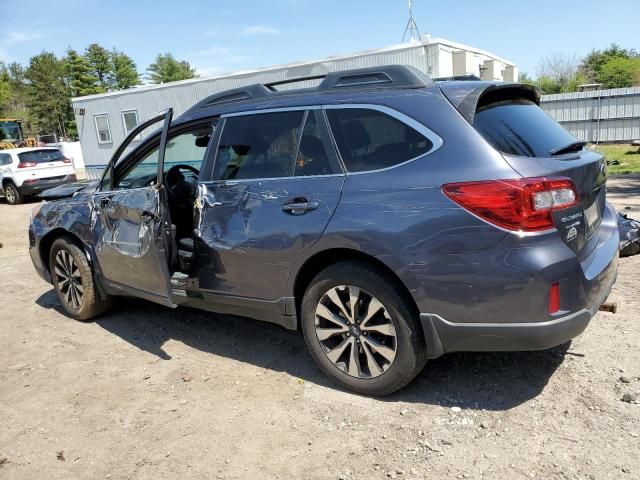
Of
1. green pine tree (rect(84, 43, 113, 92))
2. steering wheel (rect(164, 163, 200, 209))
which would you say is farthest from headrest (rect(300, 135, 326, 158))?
green pine tree (rect(84, 43, 113, 92))

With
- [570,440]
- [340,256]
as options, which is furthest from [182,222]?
[570,440]

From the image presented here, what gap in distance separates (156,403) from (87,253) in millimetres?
1902

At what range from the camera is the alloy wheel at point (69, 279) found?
481 centimetres

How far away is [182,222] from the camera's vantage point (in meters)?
4.37

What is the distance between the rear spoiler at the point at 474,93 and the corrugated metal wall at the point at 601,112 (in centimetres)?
1815

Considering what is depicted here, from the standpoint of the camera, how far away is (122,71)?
65250 mm

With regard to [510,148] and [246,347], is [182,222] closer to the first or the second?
[246,347]

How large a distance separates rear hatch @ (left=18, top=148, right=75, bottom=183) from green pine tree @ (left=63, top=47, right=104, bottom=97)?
43.8 meters

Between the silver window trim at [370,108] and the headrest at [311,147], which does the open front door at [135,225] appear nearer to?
the silver window trim at [370,108]

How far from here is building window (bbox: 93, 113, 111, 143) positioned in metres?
19.7

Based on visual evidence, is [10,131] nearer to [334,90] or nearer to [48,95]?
[48,95]

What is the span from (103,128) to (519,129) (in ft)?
64.9

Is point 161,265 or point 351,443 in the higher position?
point 161,265

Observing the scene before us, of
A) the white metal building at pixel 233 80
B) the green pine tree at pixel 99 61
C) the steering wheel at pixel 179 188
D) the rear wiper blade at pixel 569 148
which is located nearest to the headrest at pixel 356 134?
the rear wiper blade at pixel 569 148
